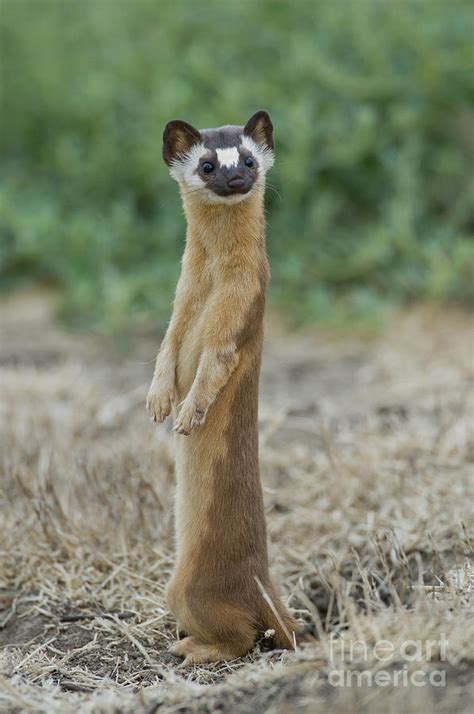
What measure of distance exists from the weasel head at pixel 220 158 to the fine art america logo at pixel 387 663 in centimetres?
151

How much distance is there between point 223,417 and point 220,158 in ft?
2.88

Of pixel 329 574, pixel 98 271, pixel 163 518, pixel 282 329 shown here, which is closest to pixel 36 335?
pixel 98 271

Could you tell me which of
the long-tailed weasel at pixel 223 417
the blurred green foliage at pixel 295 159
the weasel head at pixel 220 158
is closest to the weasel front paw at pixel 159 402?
the long-tailed weasel at pixel 223 417

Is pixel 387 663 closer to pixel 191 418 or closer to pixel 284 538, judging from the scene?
pixel 191 418

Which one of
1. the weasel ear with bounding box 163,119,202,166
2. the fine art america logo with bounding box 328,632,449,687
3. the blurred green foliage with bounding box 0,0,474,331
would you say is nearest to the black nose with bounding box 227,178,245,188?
the weasel ear with bounding box 163,119,202,166

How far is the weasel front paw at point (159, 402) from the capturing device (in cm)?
374

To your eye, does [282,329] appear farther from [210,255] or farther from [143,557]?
[210,255]

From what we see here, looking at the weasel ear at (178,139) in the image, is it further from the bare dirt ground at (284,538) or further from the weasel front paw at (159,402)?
the bare dirt ground at (284,538)

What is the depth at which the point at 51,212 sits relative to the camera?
8477mm

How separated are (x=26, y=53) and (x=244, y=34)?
2.21 metres

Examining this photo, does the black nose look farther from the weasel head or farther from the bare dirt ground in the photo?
the bare dirt ground

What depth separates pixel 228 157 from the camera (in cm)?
362

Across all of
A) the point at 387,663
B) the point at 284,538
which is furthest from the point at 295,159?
the point at 387,663

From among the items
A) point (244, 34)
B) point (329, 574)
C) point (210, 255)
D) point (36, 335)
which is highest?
point (244, 34)
